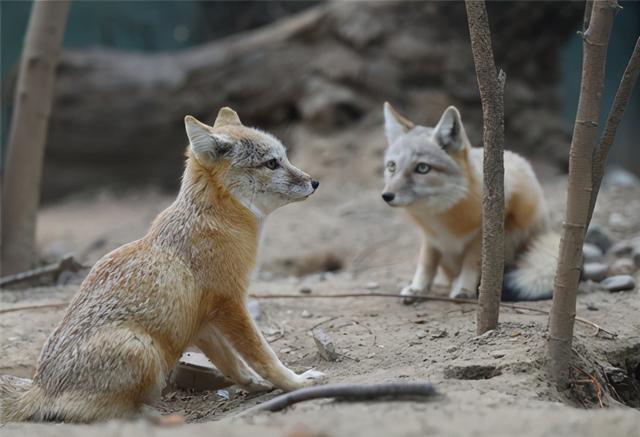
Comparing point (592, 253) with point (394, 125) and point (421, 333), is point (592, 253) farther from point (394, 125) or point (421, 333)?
point (421, 333)

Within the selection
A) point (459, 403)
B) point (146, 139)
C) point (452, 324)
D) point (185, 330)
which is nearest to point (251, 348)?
point (185, 330)

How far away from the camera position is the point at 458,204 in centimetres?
535

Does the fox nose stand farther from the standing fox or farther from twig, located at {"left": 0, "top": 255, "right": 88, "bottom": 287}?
twig, located at {"left": 0, "top": 255, "right": 88, "bottom": 287}

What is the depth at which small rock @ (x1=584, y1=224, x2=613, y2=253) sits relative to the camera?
21.3ft

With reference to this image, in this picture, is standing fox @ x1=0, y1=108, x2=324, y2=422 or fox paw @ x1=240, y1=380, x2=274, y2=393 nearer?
standing fox @ x1=0, y1=108, x2=324, y2=422

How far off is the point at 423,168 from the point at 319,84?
5.60 m

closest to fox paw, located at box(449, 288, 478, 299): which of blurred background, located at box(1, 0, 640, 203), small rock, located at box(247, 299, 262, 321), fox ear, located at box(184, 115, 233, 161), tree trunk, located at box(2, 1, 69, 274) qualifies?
small rock, located at box(247, 299, 262, 321)

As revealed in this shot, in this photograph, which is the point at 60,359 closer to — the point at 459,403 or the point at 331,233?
the point at 459,403

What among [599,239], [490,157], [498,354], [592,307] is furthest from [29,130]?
[599,239]

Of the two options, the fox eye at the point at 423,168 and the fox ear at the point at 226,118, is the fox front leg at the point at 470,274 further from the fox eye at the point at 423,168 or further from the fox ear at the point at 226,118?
the fox ear at the point at 226,118

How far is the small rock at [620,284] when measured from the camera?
532cm

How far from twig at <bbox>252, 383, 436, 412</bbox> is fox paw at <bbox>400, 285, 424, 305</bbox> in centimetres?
230

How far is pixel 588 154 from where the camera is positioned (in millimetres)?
3227

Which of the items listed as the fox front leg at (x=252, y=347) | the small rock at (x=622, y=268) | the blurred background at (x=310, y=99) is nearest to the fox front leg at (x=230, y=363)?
the fox front leg at (x=252, y=347)
